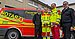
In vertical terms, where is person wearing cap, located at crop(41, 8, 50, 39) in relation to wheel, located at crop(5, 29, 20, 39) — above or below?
above

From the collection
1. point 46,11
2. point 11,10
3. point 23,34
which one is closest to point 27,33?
point 23,34

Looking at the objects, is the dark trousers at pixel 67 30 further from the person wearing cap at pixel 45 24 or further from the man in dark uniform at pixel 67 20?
the person wearing cap at pixel 45 24

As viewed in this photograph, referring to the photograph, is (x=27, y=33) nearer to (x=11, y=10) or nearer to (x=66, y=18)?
(x=11, y=10)

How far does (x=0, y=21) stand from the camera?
13.7m

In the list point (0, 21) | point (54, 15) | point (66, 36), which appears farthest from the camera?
point (0, 21)

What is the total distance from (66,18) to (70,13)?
230 mm

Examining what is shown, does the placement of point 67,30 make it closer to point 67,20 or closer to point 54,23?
point 67,20

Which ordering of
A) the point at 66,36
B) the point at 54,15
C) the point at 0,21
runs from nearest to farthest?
1. the point at 66,36
2. the point at 54,15
3. the point at 0,21

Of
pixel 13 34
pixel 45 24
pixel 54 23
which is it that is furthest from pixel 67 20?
pixel 13 34

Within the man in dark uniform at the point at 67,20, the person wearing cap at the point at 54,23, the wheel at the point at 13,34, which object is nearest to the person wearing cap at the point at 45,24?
the person wearing cap at the point at 54,23

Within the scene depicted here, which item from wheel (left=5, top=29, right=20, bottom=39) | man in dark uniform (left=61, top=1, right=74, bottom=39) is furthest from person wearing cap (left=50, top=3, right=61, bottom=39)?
wheel (left=5, top=29, right=20, bottom=39)

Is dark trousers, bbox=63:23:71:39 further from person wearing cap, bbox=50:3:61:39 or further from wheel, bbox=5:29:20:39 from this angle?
wheel, bbox=5:29:20:39

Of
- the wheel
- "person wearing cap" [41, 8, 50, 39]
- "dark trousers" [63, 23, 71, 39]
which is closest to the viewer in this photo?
"dark trousers" [63, 23, 71, 39]

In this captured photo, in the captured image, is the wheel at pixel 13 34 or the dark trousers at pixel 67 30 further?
the wheel at pixel 13 34
